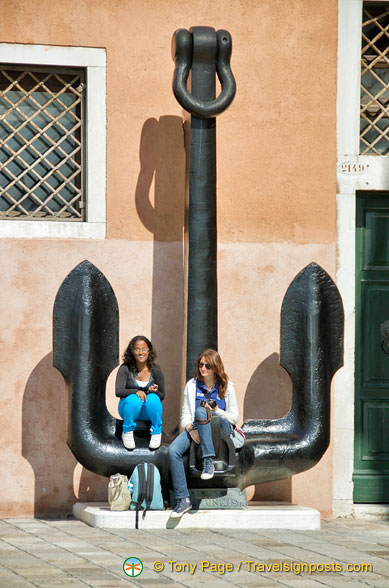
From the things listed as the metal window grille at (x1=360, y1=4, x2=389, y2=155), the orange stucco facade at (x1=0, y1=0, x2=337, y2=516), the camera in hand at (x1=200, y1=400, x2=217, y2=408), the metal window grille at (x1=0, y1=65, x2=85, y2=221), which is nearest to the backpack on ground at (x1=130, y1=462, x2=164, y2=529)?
the camera in hand at (x1=200, y1=400, x2=217, y2=408)

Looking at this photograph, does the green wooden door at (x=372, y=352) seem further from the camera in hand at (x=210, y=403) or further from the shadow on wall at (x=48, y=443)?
the shadow on wall at (x=48, y=443)

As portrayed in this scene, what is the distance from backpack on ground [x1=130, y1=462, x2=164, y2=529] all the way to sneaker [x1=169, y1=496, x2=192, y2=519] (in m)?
0.18

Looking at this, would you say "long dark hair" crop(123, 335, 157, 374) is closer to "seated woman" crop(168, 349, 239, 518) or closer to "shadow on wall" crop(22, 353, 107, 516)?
"seated woman" crop(168, 349, 239, 518)

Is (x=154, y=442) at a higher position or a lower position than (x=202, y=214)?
lower

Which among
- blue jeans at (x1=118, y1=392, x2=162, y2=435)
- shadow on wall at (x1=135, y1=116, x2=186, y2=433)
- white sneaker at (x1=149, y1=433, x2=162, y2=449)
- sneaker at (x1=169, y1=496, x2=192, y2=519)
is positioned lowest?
sneaker at (x1=169, y1=496, x2=192, y2=519)

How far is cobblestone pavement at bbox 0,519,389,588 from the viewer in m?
5.71

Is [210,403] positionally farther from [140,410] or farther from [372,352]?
[372,352]

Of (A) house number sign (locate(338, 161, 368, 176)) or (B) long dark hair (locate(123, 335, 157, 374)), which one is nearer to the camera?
(B) long dark hair (locate(123, 335, 157, 374))

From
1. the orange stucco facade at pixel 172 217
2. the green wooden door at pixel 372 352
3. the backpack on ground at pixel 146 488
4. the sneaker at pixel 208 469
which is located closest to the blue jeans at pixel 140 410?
the backpack on ground at pixel 146 488

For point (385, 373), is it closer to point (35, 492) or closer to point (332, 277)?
point (332, 277)

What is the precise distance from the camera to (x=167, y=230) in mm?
8250

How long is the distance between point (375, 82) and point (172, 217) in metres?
1.76

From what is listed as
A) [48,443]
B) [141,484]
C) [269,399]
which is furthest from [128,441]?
[269,399]

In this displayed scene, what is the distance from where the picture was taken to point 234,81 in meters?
7.64
